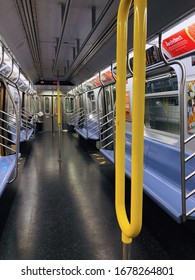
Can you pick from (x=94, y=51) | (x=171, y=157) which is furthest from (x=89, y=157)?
(x=171, y=157)

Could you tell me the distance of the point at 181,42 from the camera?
281 centimetres

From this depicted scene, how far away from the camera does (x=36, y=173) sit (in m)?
5.08

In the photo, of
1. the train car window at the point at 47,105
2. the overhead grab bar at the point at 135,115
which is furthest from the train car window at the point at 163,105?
the train car window at the point at 47,105

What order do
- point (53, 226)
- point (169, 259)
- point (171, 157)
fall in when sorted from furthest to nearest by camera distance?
point (171, 157) → point (53, 226) → point (169, 259)

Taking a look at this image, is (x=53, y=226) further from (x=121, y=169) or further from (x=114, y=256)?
(x=121, y=169)

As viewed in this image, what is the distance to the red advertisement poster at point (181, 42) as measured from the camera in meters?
2.62

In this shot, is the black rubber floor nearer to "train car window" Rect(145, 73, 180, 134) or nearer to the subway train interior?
the subway train interior

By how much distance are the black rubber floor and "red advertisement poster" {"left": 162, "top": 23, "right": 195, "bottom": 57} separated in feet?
6.94

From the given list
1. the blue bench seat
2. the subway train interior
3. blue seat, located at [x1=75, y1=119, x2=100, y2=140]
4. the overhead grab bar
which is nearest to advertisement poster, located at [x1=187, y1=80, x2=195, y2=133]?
the subway train interior

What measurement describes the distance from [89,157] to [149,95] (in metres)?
3.01

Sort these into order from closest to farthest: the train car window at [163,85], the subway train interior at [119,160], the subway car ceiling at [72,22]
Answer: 1. the subway train interior at [119,160]
2. the subway car ceiling at [72,22]
3. the train car window at [163,85]

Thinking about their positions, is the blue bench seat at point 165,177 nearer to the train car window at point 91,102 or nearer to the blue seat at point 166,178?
the blue seat at point 166,178

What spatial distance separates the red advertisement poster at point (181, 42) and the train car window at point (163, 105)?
0.45 meters

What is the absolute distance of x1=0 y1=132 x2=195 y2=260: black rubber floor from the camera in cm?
228
